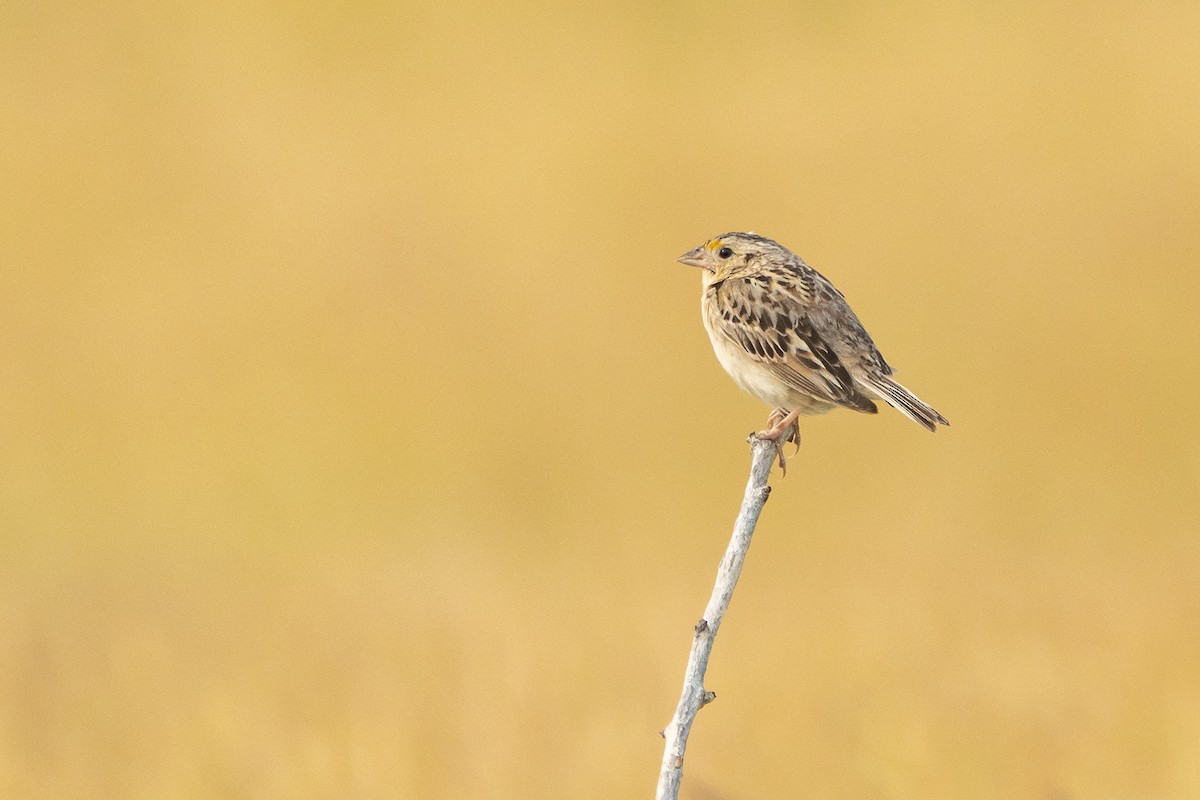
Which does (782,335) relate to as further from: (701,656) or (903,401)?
(701,656)

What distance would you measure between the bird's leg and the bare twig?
1.38 metres

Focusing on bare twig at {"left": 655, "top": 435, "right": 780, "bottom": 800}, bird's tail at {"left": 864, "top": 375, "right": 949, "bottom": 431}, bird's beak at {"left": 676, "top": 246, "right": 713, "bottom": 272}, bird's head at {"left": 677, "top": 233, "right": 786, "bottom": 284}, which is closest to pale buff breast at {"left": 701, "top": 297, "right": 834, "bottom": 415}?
bird's tail at {"left": 864, "top": 375, "right": 949, "bottom": 431}

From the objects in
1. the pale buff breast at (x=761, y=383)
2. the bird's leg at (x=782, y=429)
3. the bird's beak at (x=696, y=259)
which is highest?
the bird's beak at (x=696, y=259)

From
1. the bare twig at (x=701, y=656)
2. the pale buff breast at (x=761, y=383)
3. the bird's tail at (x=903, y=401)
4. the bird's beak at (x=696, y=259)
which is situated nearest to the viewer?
the bare twig at (x=701, y=656)

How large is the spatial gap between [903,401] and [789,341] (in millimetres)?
702

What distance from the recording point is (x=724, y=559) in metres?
4.56

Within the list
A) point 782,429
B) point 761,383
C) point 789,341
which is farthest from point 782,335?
point 782,429

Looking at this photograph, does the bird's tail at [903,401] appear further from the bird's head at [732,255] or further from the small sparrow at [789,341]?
the bird's head at [732,255]

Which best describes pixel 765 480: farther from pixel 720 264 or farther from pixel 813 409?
pixel 720 264

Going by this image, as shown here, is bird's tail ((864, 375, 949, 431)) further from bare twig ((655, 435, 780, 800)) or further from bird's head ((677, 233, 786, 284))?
bare twig ((655, 435, 780, 800))

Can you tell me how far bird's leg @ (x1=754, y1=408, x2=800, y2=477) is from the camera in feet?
20.4

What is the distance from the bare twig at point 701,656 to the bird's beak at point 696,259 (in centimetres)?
287

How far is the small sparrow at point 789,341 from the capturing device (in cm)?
629

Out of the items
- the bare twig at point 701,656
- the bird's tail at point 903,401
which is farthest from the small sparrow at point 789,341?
the bare twig at point 701,656
